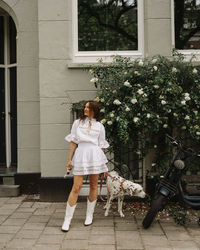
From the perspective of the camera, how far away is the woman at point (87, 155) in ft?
15.6

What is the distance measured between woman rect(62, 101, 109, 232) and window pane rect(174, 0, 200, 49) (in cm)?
282

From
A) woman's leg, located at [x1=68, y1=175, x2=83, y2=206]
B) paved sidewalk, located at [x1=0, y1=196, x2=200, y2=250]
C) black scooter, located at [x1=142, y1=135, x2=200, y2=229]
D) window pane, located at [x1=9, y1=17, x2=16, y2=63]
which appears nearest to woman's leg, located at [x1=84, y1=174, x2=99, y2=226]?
paved sidewalk, located at [x1=0, y1=196, x2=200, y2=250]

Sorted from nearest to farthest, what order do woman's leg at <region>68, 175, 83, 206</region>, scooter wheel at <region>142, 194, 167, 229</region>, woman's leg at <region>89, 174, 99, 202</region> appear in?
scooter wheel at <region>142, 194, 167, 229</region> → woman's leg at <region>68, 175, 83, 206</region> → woman's leg at <region>89, 174, 99, 202</region>

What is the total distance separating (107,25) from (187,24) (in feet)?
5.24

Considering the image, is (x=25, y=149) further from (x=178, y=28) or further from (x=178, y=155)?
(x=178, y=28)

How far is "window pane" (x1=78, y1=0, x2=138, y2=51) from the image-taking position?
670 centimetres

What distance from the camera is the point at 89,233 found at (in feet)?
15.1

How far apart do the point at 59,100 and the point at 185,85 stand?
7.76 feet

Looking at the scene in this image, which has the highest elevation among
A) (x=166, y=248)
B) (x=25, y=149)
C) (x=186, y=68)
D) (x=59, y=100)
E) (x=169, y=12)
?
(x=169, y=12)

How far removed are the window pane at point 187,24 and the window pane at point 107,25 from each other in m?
0.84

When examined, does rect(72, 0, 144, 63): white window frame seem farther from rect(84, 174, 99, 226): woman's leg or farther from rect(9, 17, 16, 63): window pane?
rect(84, 174, 99, 226): woman's leg

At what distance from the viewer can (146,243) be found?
4250 mm

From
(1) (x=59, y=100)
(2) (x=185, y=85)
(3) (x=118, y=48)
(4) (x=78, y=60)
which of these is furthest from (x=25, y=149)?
(2) (x=185, y=85)

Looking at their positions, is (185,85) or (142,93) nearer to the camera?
(142,93)
